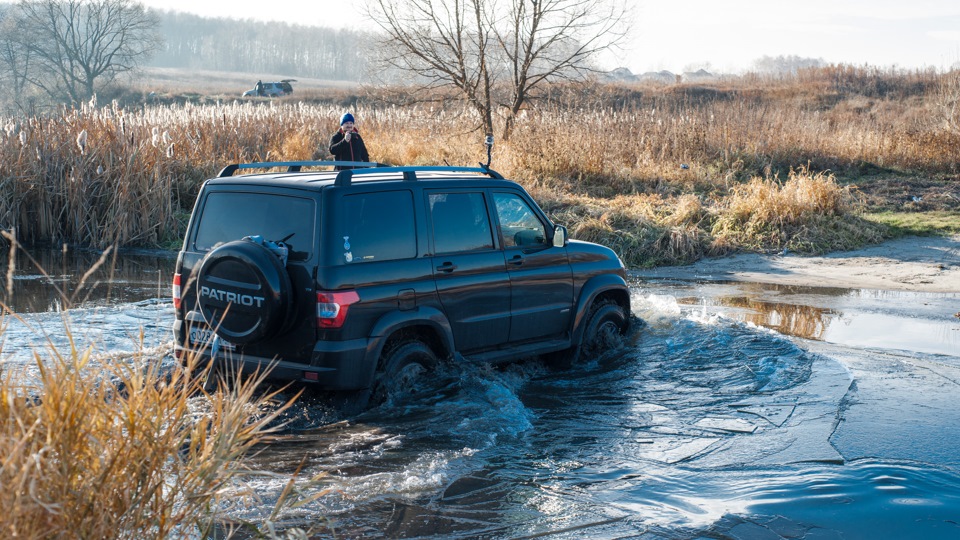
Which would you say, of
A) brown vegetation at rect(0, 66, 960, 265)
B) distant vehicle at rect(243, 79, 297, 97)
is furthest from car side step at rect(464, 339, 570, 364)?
distant vehicle at rect(243, 79, 297, 97)

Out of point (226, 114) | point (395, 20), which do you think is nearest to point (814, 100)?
point (395, 20)

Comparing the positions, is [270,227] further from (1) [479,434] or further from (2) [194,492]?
(2) [194,492]

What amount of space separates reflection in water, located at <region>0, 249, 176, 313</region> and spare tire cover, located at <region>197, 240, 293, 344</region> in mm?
3946

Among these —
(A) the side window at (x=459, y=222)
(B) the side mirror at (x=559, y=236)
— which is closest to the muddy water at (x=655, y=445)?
(A) the side window at (x=459, y=222)

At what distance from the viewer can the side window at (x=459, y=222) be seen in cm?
688

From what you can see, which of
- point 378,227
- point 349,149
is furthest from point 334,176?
point 349,149

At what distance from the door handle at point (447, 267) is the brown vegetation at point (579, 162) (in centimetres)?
720

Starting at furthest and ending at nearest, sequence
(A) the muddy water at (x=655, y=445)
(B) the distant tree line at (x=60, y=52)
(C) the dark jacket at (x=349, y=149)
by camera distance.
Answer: (B) the distant tree line at (x=60, y=52) → (C) the dark jacket at (x=349, y=149) → (A) the muddy water at (x=655, y=445)

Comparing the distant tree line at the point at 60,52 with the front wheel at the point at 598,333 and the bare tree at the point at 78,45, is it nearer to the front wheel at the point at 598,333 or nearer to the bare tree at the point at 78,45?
the bare tree at the point at 78,45

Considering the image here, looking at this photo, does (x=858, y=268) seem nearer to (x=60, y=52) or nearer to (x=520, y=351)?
(x=520, y=351)

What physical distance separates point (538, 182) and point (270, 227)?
13.5 meters

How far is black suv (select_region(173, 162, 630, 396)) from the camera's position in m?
5.97

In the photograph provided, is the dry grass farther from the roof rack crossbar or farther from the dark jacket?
the dark jacket

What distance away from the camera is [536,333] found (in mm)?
7711
